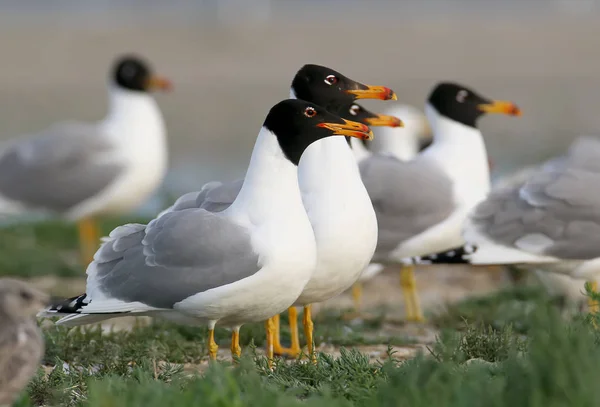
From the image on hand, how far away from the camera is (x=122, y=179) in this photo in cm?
1123

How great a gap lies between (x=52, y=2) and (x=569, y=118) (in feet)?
125

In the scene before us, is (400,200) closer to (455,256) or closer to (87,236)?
(455,256)

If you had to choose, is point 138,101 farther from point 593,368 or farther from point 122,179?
point 593,368

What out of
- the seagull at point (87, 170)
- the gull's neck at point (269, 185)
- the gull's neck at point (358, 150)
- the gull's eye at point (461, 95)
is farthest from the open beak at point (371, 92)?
the seagull at point (87, 170)

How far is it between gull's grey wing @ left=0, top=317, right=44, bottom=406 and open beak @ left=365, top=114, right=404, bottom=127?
2.85 metres

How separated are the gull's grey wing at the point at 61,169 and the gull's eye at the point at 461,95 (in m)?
3.58

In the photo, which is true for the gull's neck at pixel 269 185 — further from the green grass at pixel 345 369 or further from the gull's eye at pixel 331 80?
the gull's eye at pixel 331 80

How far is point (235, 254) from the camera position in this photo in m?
5.57

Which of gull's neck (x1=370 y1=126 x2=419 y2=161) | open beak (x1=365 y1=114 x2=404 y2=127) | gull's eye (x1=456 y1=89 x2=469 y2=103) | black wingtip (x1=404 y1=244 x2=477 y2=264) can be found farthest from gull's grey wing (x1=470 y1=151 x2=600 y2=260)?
gull's neck (x1=370 y1=126 x2=419 y2=161)

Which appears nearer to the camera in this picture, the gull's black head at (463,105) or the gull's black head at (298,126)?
the gull's black head at (298,126)

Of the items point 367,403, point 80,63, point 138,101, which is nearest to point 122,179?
point 138,101

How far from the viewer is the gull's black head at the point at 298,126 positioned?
18.9 feet

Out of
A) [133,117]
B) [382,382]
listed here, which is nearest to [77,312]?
[382,382]

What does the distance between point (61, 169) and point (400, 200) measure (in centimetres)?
429
